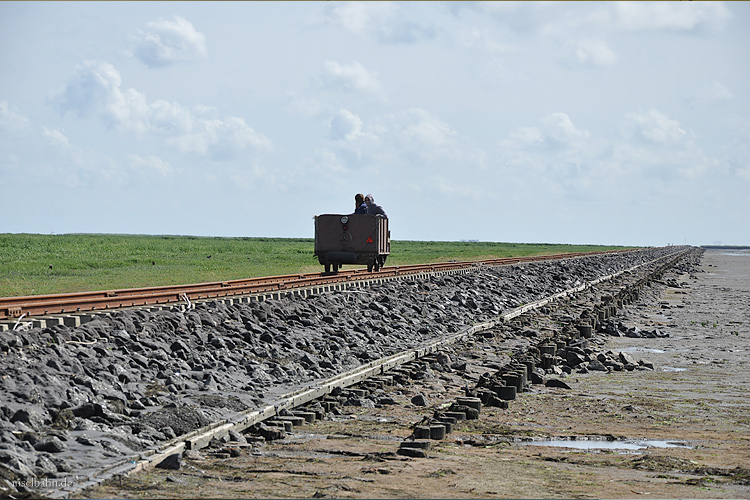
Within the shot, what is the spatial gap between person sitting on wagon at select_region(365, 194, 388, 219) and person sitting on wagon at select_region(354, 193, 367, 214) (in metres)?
0.17

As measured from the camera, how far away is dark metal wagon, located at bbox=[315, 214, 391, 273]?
30328mm

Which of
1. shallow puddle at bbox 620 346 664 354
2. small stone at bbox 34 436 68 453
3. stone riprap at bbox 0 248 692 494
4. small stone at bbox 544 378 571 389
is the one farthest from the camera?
shallow puddle at bbox 620 346 664 354

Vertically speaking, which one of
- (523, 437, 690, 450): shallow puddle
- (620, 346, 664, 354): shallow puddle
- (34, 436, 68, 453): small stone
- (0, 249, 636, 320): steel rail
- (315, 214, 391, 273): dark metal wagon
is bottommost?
(620, 346, 664, 354): shallow puddle

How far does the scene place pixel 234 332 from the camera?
16.1 m

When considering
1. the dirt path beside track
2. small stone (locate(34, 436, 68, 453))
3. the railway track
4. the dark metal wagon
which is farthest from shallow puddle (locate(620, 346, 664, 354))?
small stone (locate(34, 436, 68, 453))

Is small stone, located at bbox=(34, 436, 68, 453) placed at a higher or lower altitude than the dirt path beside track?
higher

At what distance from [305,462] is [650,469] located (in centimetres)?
336

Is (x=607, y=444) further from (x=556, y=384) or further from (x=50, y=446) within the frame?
(x=50, y=446)

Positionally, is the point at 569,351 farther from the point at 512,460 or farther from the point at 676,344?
the point at 512,460

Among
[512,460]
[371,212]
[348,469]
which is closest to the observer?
[348,469]

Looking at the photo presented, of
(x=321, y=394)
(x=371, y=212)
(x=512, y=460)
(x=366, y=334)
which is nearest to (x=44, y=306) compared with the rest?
(x=321, y=394)

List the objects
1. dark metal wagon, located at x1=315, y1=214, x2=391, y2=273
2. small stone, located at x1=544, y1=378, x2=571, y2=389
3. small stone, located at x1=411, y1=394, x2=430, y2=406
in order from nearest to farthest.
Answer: small stone, located at x1=411, y1=394, x2=430, y2=406 → small stone, located at x1=544, y1=378, x2=571, y2=389 → dark metal wagon, located at x1=315, y1=214, x2=391, y2=273

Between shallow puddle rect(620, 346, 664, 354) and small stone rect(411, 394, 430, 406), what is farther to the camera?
shallow puddle rect(620, 346, 664, 354)

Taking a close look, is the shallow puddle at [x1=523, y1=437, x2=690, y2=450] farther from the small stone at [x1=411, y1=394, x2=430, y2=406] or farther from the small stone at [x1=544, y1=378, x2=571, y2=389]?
the small stone at [x1=544, y1=378, x2=571, y2=389]
